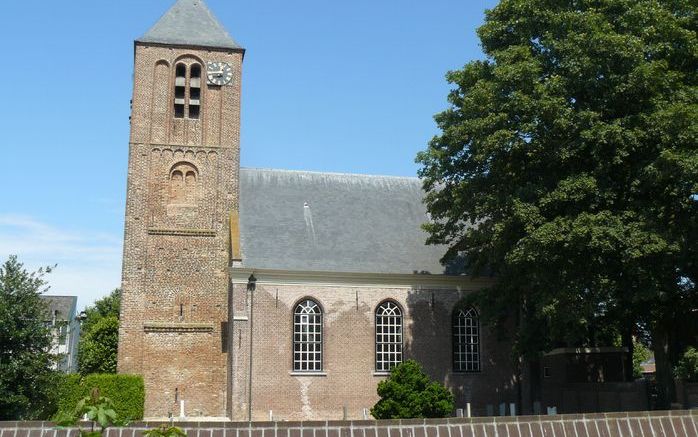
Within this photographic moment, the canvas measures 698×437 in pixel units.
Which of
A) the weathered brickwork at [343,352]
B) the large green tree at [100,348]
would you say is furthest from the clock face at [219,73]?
the large green tree at [100,348]

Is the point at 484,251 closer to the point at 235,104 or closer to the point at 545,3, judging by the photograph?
the point at 545,3

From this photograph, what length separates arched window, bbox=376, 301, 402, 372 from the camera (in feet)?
97.3

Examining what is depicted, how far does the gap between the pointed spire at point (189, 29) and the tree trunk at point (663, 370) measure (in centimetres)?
2061

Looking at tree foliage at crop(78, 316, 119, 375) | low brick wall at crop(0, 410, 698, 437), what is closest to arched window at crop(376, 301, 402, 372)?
low brick wall at crop(0, 410, 698, 437)

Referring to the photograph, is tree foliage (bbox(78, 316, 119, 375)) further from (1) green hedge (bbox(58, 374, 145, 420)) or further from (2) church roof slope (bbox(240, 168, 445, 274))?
(2) church roof slope (bbox(240, 168, 445, 274))

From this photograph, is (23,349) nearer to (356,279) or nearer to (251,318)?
(251,318)

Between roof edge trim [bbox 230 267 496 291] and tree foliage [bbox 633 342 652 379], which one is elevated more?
roof edge trim [bbox 230 267 496 291]

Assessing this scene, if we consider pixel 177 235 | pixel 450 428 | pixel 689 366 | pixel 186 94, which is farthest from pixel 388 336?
pixel 450 428

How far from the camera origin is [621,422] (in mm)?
4422

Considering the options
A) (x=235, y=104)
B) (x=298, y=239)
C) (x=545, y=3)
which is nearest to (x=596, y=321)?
(x=545, y=3)

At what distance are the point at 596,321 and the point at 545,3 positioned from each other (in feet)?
32.6

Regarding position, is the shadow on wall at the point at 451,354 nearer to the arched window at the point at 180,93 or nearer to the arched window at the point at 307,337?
the arched window at the point at 307,337

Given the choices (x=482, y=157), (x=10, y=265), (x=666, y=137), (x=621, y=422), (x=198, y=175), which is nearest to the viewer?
(x=621, y=422)

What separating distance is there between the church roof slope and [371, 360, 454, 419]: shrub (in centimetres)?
608
